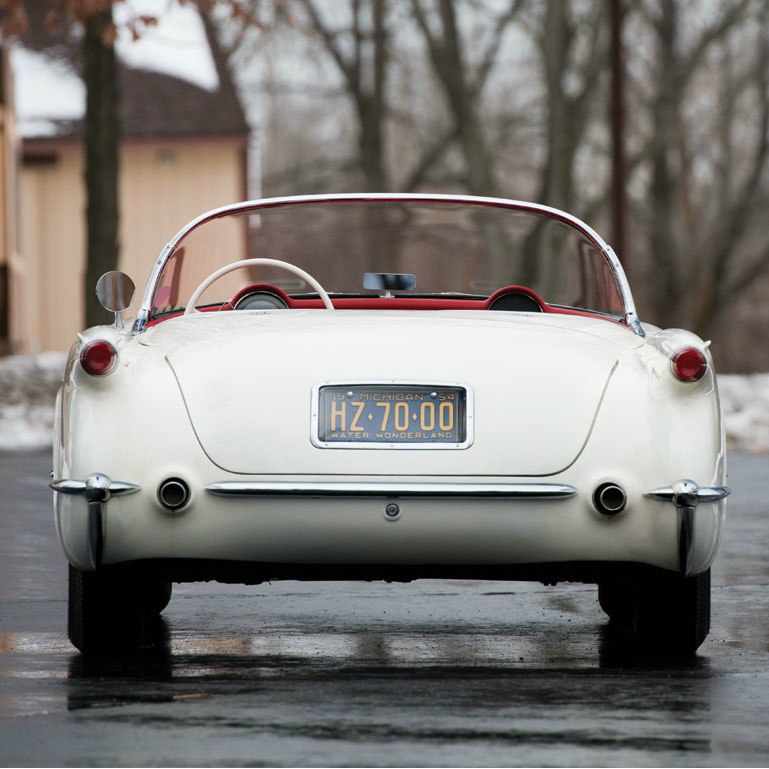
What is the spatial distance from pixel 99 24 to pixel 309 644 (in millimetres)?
16635

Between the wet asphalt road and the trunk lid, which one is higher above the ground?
the trunk lid

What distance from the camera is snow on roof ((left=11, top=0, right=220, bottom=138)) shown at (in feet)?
126

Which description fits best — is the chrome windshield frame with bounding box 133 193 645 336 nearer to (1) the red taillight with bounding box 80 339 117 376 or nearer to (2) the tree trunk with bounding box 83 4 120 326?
(1) the red taillight with bounding box 80 339 117 376

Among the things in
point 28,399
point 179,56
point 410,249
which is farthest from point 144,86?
point 410,249

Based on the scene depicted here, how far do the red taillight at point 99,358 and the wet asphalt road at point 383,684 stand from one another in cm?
85

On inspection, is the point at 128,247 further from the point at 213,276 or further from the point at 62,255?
the point at 213,276

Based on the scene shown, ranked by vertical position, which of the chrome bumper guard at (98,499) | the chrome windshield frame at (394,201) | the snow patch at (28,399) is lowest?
the snow patch at (28,399)

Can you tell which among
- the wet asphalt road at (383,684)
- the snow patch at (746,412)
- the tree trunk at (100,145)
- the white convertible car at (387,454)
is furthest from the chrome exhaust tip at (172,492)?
the tree trunk at (100,145)

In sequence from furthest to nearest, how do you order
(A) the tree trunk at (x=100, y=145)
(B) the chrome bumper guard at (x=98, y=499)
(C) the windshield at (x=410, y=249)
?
(A) the tree trunk at (x=100, y=145) → (C) the windshield at (x=410, y=249) → (B) the chrome bumper guard at (x=98, y=499)

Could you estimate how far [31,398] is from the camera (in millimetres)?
20516

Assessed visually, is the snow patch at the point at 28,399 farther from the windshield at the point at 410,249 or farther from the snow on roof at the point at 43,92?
the snow on roof at the point at 43,92

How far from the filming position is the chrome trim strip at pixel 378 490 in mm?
5074

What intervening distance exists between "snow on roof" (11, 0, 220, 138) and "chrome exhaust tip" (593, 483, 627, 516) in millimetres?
32613

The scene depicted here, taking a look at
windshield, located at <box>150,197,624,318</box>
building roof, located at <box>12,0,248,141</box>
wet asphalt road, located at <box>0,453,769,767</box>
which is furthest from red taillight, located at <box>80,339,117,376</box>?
building roof, located at <box>12,0,248,141</box>
